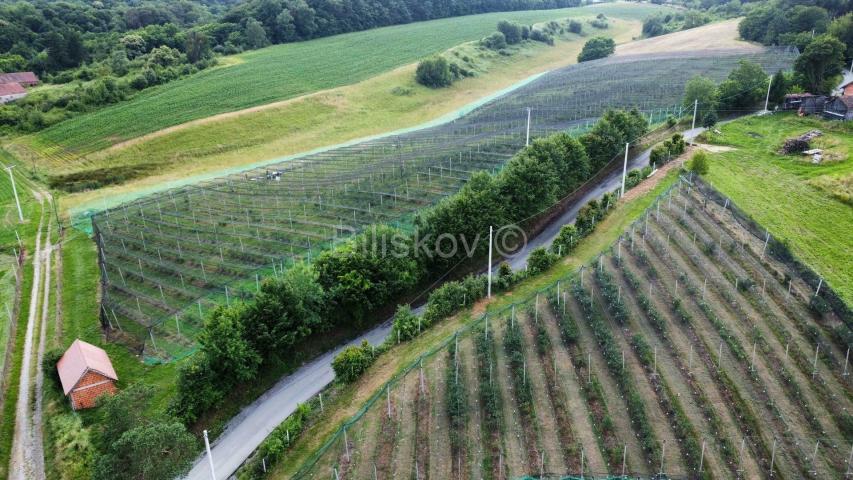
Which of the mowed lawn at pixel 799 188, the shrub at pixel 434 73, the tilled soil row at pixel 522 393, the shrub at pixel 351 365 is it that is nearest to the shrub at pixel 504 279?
the tilled soil row at pixel 522 393

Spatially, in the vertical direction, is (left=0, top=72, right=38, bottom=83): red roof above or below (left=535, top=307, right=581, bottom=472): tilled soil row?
above

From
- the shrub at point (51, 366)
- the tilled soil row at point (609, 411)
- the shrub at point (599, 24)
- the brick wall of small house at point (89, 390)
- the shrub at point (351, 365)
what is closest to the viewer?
the tilled soil row at point (609, 411)

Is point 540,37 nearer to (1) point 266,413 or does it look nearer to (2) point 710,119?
(2) point 710,119

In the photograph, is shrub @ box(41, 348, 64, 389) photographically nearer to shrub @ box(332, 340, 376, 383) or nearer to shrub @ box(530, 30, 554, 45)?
shrub @ box(332, 340, 376, 383)

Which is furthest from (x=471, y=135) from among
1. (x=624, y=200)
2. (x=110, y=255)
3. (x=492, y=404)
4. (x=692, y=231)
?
(x=492, y=404)

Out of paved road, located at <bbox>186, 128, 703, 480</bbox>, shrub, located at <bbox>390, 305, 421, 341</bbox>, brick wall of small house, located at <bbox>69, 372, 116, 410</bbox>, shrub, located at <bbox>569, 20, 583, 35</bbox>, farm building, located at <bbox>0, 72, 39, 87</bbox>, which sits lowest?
paved road, located at <bbox>186, 128, 703, 480</bbox>

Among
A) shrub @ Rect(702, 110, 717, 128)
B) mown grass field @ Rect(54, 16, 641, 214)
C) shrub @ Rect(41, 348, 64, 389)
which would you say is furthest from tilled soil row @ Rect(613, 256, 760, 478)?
mown grass field @ Rect(54, 16, 641, 214)

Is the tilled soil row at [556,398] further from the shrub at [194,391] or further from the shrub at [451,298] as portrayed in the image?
the shrub at [194,391]
